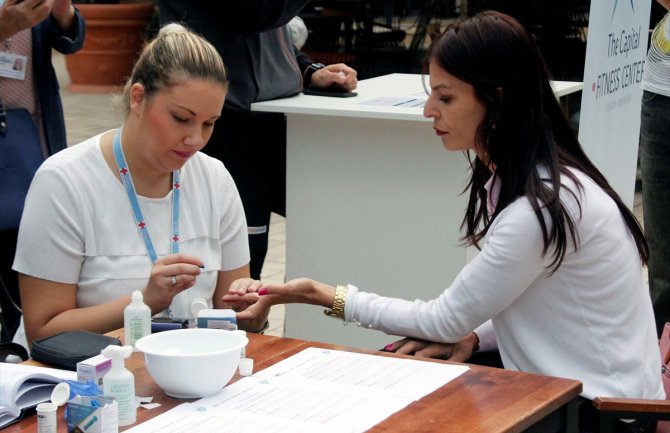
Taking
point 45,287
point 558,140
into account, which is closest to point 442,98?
point 558,140

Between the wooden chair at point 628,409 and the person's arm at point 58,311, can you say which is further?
the person's arm at point 58,311

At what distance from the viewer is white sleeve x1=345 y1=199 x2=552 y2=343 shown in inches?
97.9

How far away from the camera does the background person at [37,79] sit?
3.69 m

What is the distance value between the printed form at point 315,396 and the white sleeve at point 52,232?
71 cm

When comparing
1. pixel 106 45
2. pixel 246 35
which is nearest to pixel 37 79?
pixel 246 35

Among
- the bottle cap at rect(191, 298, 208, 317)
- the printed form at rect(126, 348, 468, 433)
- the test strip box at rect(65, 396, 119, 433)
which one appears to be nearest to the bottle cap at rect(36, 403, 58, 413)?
the test strip box at rect(65, 396, 119, 433)

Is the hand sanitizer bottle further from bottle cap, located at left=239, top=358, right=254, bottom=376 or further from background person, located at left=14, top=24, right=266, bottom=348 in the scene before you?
background person, located at left=14, top=24, right=266, bottom=348

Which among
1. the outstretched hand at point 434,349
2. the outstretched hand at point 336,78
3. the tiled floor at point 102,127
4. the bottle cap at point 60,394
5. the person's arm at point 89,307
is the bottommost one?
the tiled floor at point 102,127

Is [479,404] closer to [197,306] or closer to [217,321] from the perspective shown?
[217,321]

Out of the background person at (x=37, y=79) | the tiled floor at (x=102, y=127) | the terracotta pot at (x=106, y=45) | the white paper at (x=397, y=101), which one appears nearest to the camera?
the background person at (x=37, y=79)

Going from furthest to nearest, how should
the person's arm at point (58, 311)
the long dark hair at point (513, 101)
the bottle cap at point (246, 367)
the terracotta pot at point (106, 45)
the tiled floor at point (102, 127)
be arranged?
the terracotta pot at point (106, 45)
the tiled floor at point (102, 127)
the person's arm at point (58, 311)
the long dark hair at point (513, 101)
the bottle cap at point (246, 367)

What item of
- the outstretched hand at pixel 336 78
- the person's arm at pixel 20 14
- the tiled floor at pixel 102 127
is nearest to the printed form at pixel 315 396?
the person's arm at pixel 20 14

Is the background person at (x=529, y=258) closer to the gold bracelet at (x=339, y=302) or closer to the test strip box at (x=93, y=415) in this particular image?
the gold bracelet at (x=339, y=302)

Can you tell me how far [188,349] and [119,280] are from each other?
633 mm
